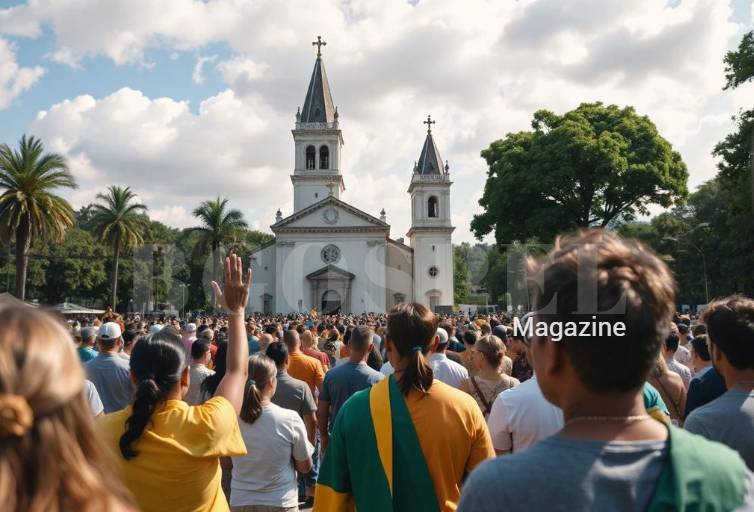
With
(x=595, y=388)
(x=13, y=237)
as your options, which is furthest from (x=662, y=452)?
(x=13, y=237)

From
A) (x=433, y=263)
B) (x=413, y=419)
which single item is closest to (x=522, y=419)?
(x=413, y=419)

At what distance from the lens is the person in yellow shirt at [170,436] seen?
294cm

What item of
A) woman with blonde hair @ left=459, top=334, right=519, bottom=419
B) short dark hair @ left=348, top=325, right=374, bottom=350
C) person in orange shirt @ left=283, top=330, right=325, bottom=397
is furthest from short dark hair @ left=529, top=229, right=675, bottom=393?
person in orange shirt @ left=283, top=330, right=325, bottom=397

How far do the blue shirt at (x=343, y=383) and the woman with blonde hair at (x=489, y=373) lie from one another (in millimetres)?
1018

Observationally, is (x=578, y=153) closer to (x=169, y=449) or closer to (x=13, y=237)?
(x=13, y=237)

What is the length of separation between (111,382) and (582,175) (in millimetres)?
30117

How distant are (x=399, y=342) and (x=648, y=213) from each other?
1309 inches

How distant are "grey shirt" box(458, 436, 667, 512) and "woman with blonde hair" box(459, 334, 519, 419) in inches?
152

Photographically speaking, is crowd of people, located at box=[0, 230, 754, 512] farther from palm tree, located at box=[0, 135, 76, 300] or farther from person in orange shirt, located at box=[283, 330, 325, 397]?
palm tree, located at box=[0, 135, 76, 300]

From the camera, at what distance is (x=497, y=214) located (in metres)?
34.9

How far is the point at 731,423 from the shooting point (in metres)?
3.01

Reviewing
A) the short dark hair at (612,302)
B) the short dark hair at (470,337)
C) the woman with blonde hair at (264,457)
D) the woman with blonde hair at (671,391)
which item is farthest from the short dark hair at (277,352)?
the short dark hair at (612,302)

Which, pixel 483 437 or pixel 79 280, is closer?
pixel 483 437

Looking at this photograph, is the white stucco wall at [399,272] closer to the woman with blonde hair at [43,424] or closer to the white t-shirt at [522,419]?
the white t-shirt at [522,419]
